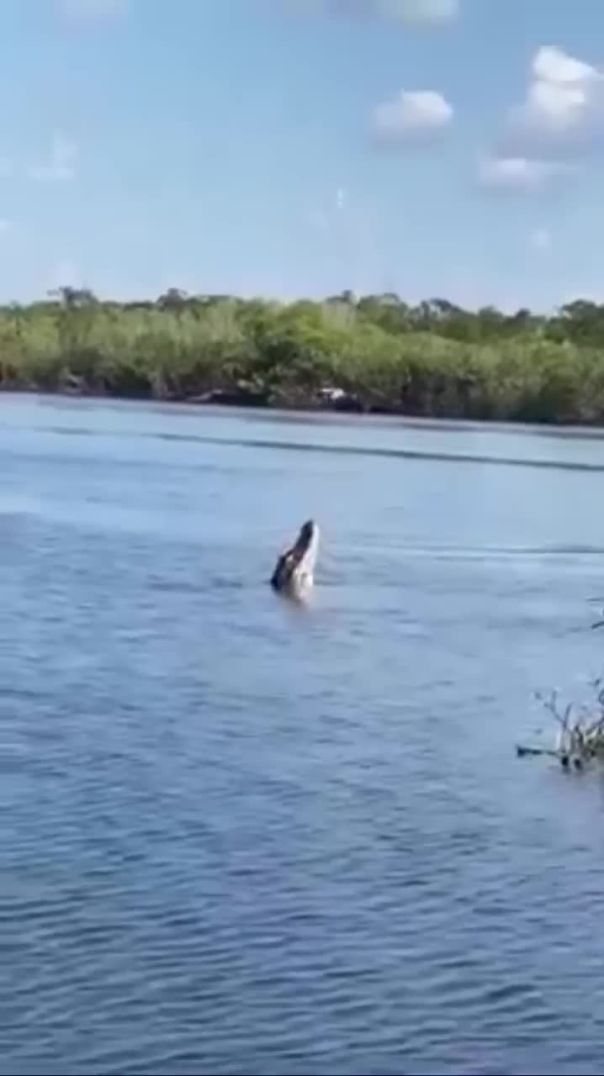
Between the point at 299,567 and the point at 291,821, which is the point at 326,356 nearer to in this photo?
the point at 299,567

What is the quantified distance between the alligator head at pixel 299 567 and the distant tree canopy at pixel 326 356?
5747cm

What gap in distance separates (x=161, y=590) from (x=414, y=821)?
14.1m

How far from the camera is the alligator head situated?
1117 inches

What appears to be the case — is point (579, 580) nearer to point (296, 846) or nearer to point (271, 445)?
point (296, 846)

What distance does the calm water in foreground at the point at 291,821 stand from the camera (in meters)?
10.5

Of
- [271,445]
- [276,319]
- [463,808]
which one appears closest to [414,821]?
[463,808]

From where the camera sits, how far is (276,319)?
4038 inches

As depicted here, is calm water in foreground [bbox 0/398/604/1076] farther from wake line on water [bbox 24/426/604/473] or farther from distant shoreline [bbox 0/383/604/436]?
distant shoreline [bbox 0/383/604/436]

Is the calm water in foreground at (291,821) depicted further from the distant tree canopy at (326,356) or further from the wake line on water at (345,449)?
the distant tree canopy at (326,356)

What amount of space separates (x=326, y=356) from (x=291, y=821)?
8218 centimetres

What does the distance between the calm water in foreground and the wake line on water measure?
1103 inches

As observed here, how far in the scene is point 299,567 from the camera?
2847 centimetres

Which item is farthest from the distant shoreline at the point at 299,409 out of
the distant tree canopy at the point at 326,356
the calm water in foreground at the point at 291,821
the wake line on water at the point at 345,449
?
the calm water in foreground at the point at 291,821

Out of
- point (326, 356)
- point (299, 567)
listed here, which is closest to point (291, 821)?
point (299, 567)
